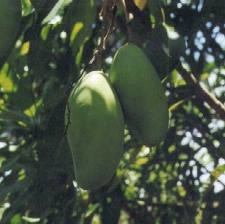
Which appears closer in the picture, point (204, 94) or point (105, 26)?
point (105, 26)

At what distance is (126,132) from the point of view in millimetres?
2115

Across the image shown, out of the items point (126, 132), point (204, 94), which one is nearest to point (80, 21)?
point (204, 94)

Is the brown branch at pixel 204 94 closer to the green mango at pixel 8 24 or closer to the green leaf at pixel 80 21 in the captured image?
the green leaf at pixel 80 21

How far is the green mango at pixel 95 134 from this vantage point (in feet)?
3.54

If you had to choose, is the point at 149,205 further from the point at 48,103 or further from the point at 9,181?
the point at 48,103

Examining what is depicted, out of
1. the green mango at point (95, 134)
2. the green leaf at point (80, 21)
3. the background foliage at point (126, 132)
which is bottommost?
the background foliage at point (126, 132)

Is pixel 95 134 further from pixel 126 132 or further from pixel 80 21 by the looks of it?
pixel 126 132

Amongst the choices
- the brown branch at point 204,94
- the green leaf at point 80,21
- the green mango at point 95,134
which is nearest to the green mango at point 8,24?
the green mango at point 95,134

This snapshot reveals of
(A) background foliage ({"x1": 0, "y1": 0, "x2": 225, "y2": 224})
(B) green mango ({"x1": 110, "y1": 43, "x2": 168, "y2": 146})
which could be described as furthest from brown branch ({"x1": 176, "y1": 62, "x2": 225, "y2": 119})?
(B) green mango ({"x1": 110, "y1": 43, "x2": 168, "y2": 146})

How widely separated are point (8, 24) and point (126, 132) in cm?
100

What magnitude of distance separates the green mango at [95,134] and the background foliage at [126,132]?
160 millimetres

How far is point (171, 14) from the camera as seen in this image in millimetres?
1871

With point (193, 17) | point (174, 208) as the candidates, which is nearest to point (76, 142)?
point (193, 17)

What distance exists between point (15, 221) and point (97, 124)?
0.97 m
